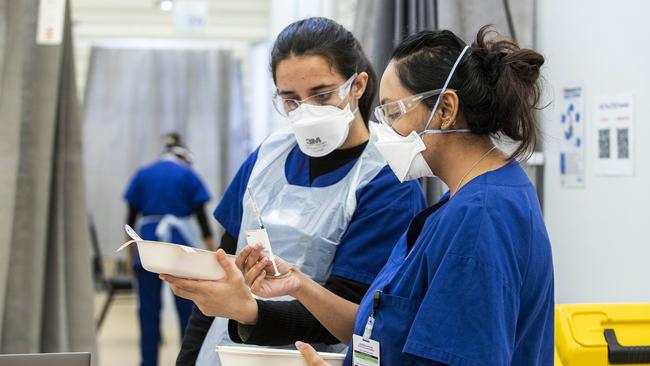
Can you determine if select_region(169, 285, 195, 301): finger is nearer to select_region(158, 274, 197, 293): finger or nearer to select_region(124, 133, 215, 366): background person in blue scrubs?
select_region(158, 274, 197, 293): finger

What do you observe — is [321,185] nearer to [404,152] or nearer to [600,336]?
[404,152]

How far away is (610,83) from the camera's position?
2.46 metres

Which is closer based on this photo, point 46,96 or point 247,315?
point 247,315

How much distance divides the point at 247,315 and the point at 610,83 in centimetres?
145

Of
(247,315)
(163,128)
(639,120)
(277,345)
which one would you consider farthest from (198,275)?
(163,128)

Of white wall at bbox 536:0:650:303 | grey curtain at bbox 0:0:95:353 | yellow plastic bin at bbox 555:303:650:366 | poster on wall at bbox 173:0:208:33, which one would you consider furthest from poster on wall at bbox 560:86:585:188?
poster on wall at bbox 173:0:208:33

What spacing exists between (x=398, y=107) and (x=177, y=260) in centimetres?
45

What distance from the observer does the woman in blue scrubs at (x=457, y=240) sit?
1.17m

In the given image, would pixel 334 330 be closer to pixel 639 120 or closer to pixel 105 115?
pixel 639 120

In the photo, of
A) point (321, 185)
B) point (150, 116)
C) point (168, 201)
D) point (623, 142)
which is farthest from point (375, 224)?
point (150, 116)

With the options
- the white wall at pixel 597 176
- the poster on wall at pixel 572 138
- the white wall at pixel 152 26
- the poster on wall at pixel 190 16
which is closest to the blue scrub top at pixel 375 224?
the white wall at pixel 597 176

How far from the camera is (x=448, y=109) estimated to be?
4.39 ft

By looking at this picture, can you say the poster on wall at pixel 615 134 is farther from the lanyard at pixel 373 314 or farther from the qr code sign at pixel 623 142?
the lanyard at pixel 373 314

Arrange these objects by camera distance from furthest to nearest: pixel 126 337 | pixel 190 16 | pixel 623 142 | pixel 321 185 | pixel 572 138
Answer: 1. pixel 190 16
2. pixel 126 337
3. pixel 572 138
4. pixel 623 142
5. pixel 321 185
